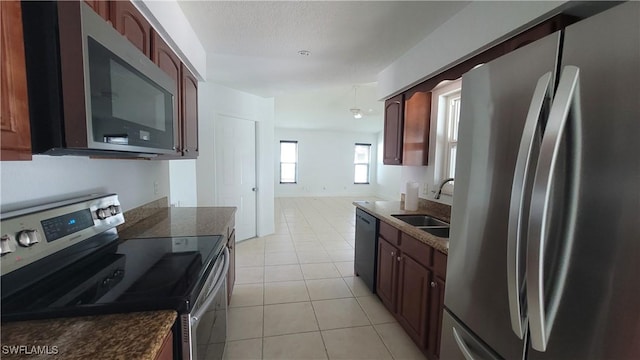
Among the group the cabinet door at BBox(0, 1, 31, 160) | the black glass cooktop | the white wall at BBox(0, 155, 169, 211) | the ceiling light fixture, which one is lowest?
the black glass cooktop

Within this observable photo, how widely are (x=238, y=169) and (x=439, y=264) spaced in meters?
3.27

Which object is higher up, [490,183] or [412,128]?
[412,128]

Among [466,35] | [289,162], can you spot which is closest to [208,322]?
[466,35]

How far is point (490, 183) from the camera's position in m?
0.99

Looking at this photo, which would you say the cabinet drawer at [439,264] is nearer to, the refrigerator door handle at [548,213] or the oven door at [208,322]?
the refrigerator door handle at [548,213]

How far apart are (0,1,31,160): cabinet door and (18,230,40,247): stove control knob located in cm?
37

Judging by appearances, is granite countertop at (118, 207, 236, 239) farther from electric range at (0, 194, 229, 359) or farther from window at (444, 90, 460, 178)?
window at (444, 90, 460, 178)

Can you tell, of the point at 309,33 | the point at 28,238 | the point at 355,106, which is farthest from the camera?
the point at 355,106

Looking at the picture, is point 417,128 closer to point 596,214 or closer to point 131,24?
point 596,214

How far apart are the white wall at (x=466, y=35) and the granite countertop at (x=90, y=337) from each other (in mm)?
2029

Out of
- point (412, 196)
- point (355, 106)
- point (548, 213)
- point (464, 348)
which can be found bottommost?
point (464, 348)

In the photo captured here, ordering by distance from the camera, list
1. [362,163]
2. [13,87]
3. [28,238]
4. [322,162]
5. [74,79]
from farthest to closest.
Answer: [362,163] → [322,162] → [28,238] → [74,79] → [13,87]

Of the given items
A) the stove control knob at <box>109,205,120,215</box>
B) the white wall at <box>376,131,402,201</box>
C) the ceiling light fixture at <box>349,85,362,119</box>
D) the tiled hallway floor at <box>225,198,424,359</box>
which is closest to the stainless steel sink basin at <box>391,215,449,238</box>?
the tiled hallway floor at <box>225,198,424,359</box>

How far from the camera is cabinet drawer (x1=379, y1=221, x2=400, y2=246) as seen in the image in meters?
2.06
